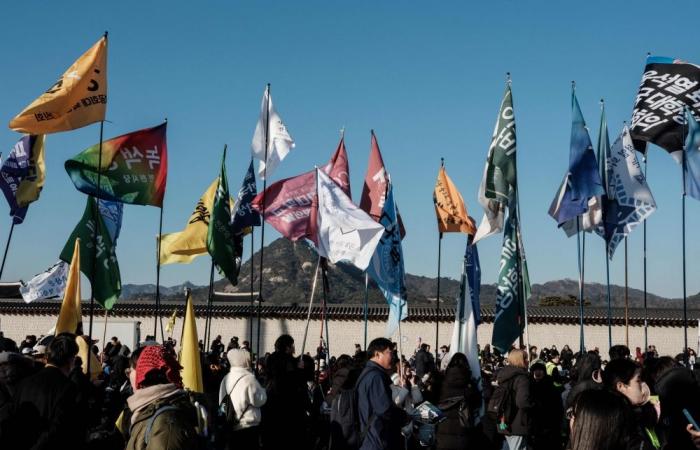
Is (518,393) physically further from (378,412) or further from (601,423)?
(601,423)

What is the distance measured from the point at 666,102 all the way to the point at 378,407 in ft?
35.9

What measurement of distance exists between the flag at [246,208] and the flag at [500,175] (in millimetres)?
4851

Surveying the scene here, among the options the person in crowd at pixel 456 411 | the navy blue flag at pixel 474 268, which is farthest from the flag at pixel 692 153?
the person in crowd at pixel 456 411

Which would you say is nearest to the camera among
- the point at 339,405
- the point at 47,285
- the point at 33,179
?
the point at 339,405

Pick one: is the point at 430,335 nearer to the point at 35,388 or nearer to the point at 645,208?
the point at 645,208

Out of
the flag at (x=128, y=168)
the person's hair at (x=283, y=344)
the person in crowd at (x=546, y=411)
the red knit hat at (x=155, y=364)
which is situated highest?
the flag at (x=128, y=168)

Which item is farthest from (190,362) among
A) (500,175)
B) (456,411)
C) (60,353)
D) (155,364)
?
(500,175)

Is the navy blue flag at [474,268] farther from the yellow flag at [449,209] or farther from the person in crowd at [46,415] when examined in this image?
the person in crowd at [46,415]

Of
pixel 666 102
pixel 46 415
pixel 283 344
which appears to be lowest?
pixel 46 415

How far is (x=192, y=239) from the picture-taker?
21.0 meters

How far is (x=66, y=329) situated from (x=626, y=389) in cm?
850

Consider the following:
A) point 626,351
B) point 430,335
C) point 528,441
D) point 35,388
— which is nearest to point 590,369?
point 626,351

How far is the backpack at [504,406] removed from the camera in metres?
10.9

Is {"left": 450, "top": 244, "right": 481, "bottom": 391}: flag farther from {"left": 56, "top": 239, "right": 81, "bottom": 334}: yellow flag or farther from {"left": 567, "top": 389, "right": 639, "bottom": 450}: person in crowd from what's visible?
{"left": 567, "top": 389, "right": 639, "bottom": 450}: person in crowd
